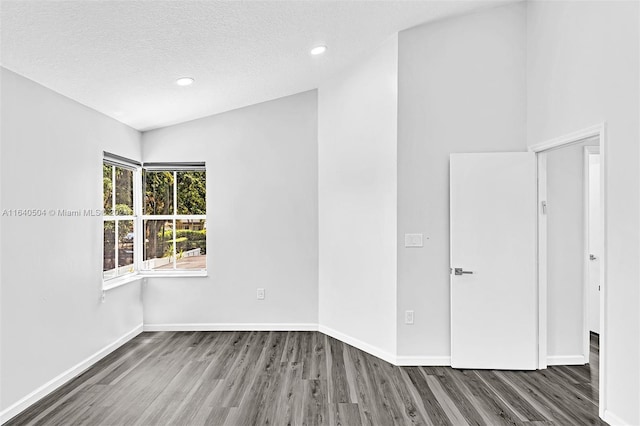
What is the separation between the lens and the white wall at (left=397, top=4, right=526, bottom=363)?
372cm

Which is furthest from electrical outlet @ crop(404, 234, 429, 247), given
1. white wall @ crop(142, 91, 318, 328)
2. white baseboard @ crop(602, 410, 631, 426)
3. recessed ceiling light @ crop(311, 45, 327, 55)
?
recessed ceiling light @ crop(311, 45, 327, 55)

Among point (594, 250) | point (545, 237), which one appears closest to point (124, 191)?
point (545, 237)

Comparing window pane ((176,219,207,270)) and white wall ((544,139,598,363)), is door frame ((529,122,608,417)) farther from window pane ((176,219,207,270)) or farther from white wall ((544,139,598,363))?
window pane ((176,219,207,270))

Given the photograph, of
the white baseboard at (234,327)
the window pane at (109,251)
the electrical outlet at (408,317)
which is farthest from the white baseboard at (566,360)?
the window pane at (109,251)

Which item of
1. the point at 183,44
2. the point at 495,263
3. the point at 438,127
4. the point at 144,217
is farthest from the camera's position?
the point at 144,217

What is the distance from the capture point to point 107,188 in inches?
167

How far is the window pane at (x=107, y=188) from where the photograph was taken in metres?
4.17

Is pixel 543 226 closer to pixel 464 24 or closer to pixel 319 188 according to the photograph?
pixel 464 24

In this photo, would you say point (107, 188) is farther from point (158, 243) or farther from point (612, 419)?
point (612, 419)

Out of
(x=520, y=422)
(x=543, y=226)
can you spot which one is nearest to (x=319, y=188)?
(x=543, y=226)

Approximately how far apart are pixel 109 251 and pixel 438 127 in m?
3.57

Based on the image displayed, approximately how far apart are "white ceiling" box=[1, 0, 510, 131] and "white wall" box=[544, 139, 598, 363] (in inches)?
65.9

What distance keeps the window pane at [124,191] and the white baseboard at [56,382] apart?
1.40 meters

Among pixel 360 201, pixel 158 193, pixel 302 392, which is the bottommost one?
pixel 302 392
